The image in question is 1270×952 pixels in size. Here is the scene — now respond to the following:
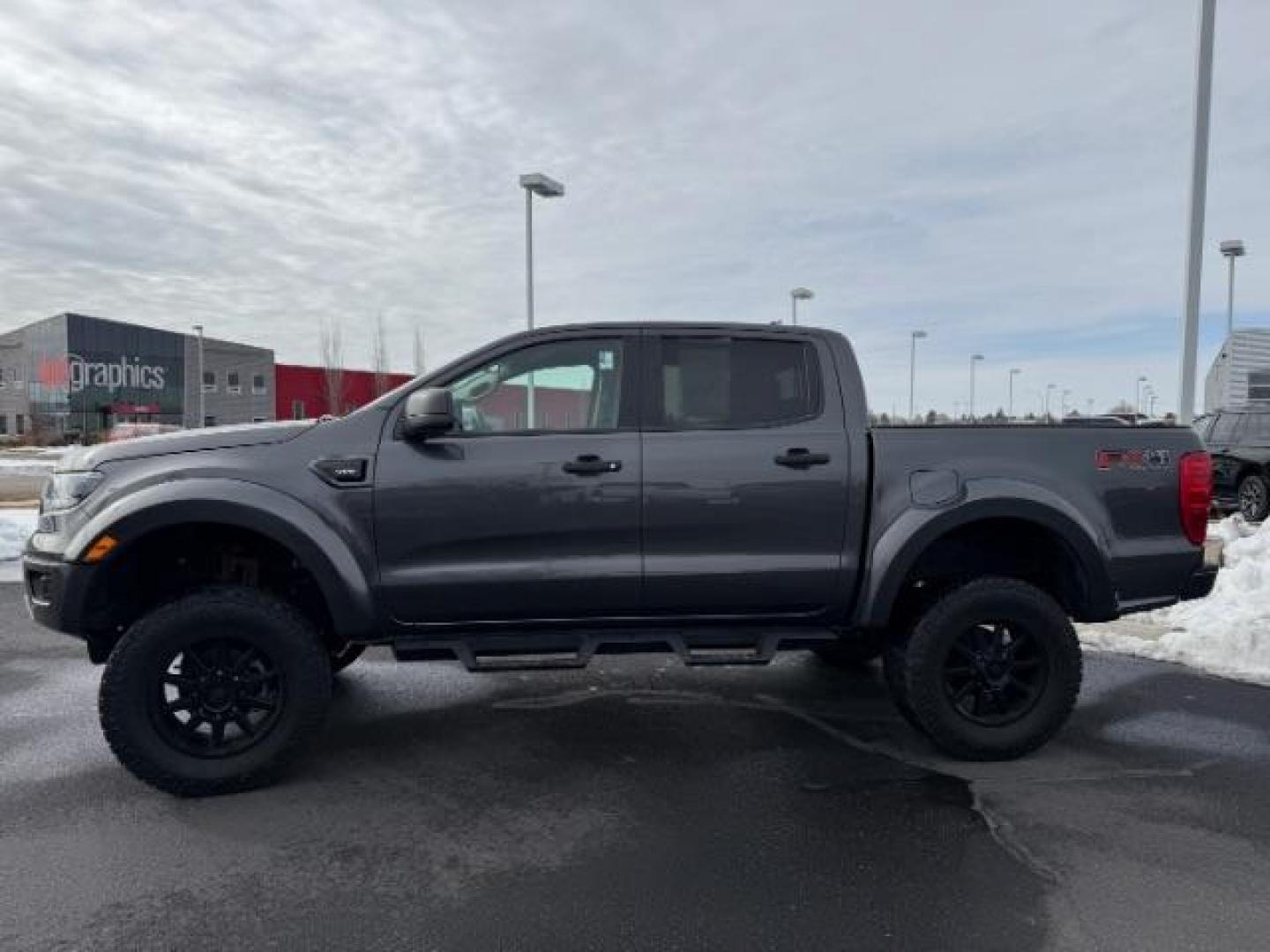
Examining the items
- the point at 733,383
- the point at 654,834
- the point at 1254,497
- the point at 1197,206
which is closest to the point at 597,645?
the point at 654,834

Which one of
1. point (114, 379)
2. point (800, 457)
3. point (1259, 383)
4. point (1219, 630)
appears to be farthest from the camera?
point (114, 379)

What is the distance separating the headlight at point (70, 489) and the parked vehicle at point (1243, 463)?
13901 millimetres

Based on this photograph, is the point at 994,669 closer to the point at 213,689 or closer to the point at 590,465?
the point at 590,465

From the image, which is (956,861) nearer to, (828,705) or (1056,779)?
(1056,779)

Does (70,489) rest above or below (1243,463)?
above

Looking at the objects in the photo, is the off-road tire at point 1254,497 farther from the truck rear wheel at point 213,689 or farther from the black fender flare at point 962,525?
the truck rear wheel at point 213,689

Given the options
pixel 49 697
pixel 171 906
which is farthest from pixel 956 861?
pixel 49 697

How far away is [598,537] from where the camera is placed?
3975mm

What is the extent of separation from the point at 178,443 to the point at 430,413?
3.78 ft

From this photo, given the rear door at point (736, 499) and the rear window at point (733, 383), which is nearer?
the rear door at point (736, 499)

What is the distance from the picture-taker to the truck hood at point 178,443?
3865 millimetres

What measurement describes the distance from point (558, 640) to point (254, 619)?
51.1 inches

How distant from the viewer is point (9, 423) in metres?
53.6

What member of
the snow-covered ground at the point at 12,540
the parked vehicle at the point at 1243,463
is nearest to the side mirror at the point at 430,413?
the snow-covered ground at the point at 12,540
